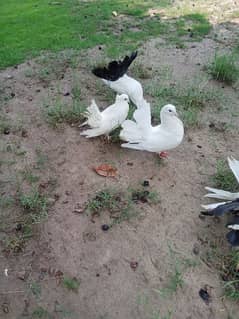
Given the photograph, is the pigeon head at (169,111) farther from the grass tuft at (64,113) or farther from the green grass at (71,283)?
the green grass at (71,283)

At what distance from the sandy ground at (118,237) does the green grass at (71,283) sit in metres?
0.02

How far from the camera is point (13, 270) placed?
2.03 meters

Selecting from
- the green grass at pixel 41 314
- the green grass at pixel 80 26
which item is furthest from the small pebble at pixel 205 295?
the green grass at pixel 80 26

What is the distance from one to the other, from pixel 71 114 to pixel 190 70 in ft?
5.49

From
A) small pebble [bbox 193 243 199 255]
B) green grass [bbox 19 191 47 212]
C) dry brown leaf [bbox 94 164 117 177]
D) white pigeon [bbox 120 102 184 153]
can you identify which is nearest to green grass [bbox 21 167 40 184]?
green grass [bbox 19 191 47 212]

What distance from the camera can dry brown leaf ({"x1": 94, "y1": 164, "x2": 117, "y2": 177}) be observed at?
8.60ft

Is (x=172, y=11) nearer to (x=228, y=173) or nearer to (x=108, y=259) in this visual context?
(x=228, y=173)

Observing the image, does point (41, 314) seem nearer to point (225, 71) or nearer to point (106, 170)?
point (106, 170)

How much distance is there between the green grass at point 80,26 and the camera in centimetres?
448

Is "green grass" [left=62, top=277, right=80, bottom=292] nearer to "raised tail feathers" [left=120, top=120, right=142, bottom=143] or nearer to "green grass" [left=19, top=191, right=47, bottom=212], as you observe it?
"green grass" [left=19, top=191, right=47, bottom=212]

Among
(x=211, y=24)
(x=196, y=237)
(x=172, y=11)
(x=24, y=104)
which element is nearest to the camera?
(x=196, y=237)

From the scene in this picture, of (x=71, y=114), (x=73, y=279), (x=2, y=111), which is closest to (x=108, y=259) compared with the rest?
(x=73, y=279)

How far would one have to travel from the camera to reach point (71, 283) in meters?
1.96

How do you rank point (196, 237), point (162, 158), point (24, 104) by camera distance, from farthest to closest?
point (24, 104) → point (162, 158) → point (196, 237)
